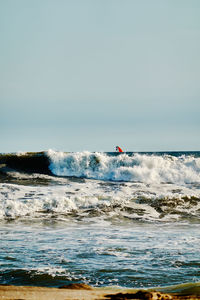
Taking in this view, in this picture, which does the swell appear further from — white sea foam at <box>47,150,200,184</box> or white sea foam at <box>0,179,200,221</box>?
white sea foam at <box>0,179,200,221</box>

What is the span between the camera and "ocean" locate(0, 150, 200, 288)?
15.7 feet

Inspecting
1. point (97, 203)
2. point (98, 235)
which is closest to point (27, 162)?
point (97, 203)

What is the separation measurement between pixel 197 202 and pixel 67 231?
613 cm

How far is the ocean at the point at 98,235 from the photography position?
15.7 feet

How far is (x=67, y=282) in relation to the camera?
4508mm

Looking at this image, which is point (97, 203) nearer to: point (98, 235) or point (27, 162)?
point (98, 235)

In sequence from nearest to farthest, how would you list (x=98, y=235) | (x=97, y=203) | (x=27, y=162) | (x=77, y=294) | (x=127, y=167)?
(x=77, y=294), (x=98, y=235), (x=97, y=203), (x=127, y=167), (x=27, y=162)

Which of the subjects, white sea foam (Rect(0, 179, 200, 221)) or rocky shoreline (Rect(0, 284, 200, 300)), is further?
white sea foam (Rect(0, 179, 200, 221))

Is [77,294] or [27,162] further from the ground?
[27,162]

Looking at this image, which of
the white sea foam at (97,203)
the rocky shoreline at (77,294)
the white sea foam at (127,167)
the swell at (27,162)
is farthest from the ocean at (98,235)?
the swell at (27,162)

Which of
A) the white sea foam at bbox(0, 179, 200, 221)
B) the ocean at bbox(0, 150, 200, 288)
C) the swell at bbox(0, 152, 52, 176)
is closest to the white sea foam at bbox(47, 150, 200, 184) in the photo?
the swell at bbox(0, 152, 52, 176)

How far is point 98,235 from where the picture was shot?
7.57 m

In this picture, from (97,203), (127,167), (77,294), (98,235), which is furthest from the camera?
(127,167)

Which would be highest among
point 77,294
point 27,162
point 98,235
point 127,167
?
point 27,162
